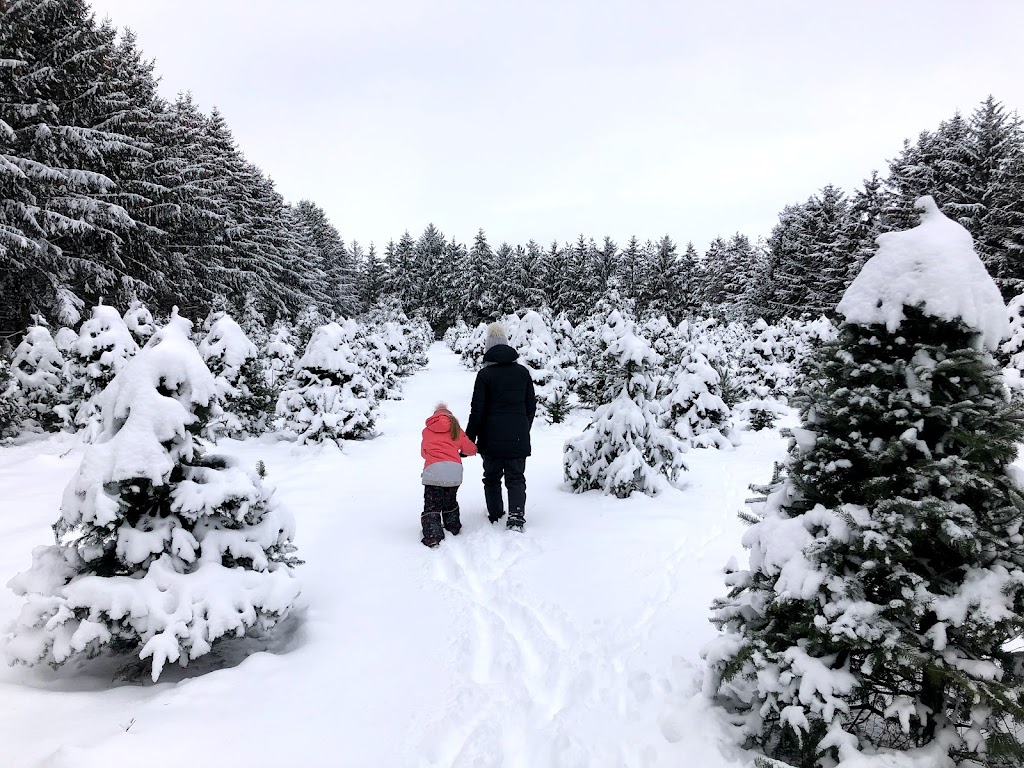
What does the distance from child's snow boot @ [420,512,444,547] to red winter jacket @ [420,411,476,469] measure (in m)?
0.51

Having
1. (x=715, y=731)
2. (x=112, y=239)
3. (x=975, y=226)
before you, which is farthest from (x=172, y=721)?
(x=975, y=226)

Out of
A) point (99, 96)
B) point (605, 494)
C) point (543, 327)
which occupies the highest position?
point (99, 96)

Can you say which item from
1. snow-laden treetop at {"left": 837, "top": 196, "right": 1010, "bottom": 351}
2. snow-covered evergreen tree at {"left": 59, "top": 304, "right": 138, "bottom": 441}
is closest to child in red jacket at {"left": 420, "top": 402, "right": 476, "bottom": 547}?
snow-laden treetop at {"left": 837, "top": 196, "right": 1010, "bottom": 351}

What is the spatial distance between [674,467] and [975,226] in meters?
28.0

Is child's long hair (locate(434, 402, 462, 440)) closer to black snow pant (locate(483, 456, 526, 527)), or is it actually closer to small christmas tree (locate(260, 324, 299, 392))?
black snow pant (locate(483, 456, 526, 527))

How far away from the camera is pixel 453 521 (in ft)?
18.6

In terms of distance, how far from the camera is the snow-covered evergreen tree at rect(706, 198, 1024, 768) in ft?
6.77

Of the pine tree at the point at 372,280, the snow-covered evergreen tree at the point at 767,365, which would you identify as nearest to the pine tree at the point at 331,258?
the pine tree at the point at 372,280

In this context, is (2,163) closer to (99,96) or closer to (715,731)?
(99,96)

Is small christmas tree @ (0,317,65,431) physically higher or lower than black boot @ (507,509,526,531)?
higher

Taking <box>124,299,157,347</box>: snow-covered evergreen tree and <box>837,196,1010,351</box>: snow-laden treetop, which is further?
<box>124,299,157,347</box>: snow-covered evergreen tree

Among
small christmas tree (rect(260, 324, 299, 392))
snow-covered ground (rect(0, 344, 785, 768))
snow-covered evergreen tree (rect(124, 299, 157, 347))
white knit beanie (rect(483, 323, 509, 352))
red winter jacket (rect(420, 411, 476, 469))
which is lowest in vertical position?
snow-covered ground (rect(0, 344, 785, 768))

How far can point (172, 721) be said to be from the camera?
8.09 ft

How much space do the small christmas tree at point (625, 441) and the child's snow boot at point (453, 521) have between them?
2218mm
